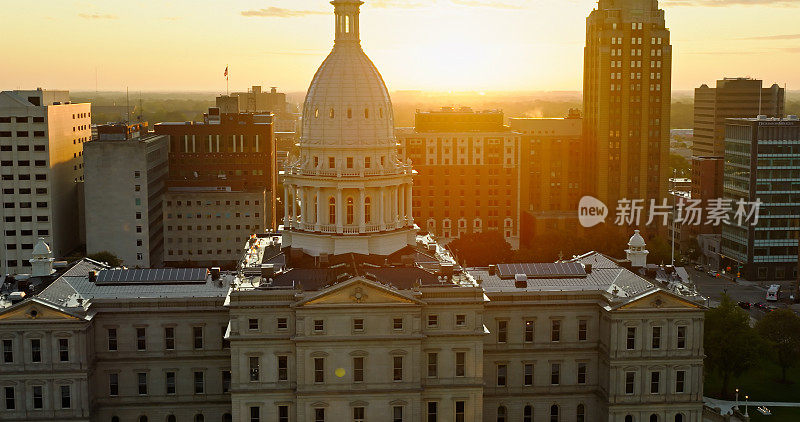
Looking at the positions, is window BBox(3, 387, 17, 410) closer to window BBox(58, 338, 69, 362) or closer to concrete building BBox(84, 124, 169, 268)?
window BBox(58, 338, 69, 362)

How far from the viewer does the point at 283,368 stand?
95812mm

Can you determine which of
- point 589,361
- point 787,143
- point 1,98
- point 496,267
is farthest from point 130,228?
point 787,143

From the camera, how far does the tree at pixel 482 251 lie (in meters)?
171

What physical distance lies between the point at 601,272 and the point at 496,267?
1179 cm

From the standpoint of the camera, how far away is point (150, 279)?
105188mm

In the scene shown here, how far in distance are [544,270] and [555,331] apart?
753 centimetres

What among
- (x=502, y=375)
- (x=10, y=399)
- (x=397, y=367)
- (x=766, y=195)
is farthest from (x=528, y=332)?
(x=766, y=195)

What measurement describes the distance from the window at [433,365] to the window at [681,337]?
2555cm

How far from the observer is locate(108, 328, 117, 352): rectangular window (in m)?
101

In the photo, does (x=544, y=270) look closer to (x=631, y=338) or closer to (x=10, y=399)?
(x=631, y=338)

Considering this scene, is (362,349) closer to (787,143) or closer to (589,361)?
(589,361)

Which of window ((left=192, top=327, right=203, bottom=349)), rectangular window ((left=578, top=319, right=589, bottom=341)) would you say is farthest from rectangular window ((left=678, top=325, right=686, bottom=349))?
window ((left=192, top=327, right=203, bottom=349))

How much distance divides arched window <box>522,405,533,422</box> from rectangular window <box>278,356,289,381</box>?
26.8 m

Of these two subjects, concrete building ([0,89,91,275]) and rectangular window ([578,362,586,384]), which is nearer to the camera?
rectangular window ([578,362,586,384])
